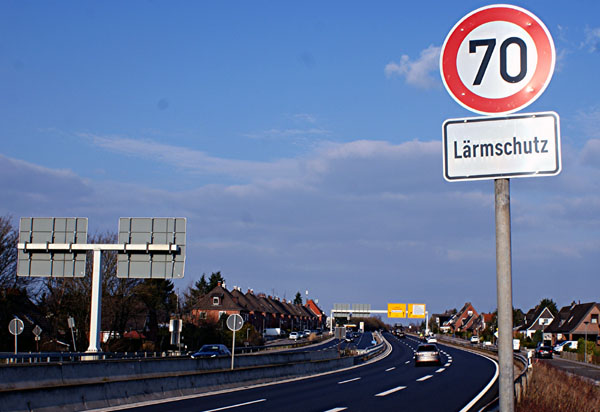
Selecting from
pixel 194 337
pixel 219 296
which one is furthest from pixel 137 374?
pixel 219 296

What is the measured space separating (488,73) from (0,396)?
45.2 feet

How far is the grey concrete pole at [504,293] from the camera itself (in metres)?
3.81

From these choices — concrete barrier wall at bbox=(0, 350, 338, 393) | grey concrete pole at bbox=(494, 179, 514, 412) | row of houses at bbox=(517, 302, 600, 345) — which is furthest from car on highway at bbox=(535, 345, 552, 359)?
grey concrete pole at bbox=(494, 179, 514, 412)

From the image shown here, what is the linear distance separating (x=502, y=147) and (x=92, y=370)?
2236 cm

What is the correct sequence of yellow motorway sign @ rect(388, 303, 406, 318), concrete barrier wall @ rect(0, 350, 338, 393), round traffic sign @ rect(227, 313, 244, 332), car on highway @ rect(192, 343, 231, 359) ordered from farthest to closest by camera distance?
yellow motorway sign @ rect(388, 303, 406, 318)
car on highway @ rect(192, 343, 231, 359)
round traffic sign @ rect(227, 313, 244, 332)
concrete barrier wall @ rect(0, 350, 338, 393)

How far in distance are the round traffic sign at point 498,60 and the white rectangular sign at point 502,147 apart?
138 millimetres

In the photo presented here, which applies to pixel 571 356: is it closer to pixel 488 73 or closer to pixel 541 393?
pixel 541 393

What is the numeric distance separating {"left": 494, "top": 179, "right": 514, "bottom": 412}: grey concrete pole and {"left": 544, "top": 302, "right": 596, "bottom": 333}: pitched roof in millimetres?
110000

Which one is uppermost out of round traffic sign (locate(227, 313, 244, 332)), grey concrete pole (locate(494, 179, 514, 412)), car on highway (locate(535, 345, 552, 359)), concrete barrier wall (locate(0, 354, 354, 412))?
grey concrete pole (locate(494, 179, 514, 412))

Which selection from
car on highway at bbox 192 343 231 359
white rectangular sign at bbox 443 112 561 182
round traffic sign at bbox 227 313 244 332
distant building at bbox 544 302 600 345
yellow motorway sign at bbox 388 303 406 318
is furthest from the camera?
distant building at bbox 544 302 600 345

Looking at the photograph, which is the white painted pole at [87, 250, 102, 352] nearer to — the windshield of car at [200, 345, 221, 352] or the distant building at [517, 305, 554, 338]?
the windshield of car at [200, 345, 221, 352]

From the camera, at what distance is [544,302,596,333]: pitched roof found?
105250 millimetres

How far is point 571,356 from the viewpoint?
252ft

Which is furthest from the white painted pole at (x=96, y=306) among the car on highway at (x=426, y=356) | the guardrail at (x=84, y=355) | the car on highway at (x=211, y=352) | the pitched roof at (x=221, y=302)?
the pitched roof at (x=221, y=302)
